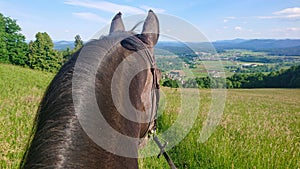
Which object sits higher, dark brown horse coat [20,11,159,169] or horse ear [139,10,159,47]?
horse ear [139,10,159,47]

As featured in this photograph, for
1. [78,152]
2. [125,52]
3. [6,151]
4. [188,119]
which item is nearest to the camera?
[78,152]

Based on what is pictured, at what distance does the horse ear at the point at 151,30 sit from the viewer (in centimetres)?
221

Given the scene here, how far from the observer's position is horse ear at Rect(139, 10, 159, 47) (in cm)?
221

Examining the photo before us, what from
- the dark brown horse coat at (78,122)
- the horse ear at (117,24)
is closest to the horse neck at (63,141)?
the dark brown horse coat at (78,122)

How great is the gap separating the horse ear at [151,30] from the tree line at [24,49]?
46507 millimetres

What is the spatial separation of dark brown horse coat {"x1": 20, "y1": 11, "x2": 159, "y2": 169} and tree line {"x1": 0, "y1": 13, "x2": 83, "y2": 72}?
47064 mm

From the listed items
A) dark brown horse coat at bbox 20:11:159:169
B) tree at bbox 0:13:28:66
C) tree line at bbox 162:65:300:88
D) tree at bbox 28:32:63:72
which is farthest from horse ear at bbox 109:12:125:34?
tree line at bbox 162:65:300:88

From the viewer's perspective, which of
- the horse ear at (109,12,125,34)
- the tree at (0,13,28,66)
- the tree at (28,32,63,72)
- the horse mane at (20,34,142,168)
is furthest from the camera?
the tree at (28,32,63,72)

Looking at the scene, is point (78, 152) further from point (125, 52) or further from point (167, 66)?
point (167, 66)

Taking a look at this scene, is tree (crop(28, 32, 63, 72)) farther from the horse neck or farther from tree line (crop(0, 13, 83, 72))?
the horse neck

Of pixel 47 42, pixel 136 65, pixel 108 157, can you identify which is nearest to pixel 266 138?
pixel 136 65

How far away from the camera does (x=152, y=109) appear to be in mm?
2225

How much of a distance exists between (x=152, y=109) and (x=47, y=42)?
55136 millimetres

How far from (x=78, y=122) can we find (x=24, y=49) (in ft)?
181
